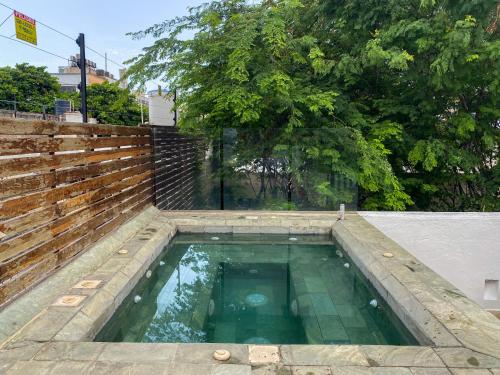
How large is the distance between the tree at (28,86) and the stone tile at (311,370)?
28.3 m

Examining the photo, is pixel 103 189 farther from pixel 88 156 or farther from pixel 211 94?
pixel 211 94

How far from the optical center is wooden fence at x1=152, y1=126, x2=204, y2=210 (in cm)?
538

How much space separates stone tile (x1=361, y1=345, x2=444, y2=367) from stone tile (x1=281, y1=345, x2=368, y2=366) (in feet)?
0.19

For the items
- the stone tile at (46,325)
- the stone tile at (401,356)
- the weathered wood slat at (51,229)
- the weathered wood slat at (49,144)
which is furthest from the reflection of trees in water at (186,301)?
the weathered wood slat at (49,144)

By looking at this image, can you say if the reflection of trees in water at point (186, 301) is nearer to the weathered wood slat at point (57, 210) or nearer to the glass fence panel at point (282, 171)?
the weathered wood slat at point (57, 210)

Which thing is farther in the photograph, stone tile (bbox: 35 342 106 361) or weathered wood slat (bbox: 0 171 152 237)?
weathered wood slat (bbox: 0 171 152 237)

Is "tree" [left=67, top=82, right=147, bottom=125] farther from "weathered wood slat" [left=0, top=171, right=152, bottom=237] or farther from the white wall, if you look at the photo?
"weathered wood slat" [left=0, top=171, right=152, bottom=237]

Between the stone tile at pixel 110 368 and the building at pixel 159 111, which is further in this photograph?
the building at pixel 159 111

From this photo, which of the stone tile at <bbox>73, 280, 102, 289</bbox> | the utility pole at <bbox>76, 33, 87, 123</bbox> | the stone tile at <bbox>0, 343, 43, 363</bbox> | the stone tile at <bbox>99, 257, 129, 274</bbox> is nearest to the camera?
the stone tile at <bbox>0, 343, 43, 363</bbox>

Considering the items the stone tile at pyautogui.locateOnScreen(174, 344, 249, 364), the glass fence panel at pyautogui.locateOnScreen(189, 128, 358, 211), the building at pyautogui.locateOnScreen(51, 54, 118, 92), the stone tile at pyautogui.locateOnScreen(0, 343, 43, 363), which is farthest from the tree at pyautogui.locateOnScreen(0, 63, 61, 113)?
the stone tile at pyautogui.locateOnScreen(174, 344, 249, 364)

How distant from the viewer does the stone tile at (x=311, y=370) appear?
179cm

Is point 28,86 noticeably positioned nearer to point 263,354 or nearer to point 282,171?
point 282,171

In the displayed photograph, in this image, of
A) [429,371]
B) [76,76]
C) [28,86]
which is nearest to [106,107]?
[28,86]

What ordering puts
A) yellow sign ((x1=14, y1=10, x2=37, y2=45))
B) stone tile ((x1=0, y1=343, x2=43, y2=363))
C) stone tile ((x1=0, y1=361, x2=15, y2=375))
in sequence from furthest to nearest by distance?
yellow sign ((x1=14, y1=10, x2=37, y2=45)), stone tile ((x1=0, y1=343, x2=43, y2=363)), stone tile ((x1=0, y1=361, x2=15, y2=375))
